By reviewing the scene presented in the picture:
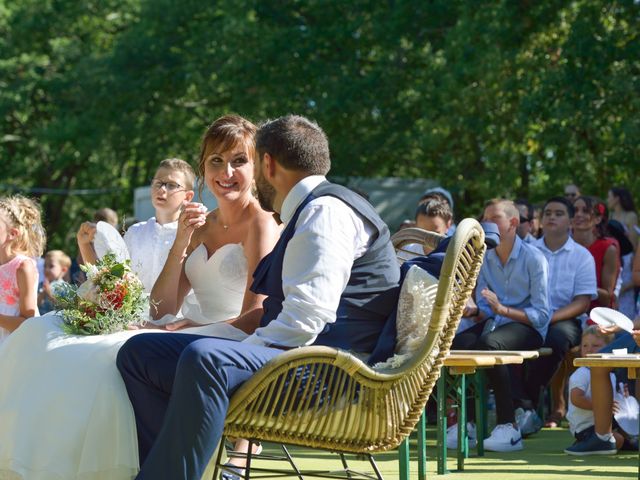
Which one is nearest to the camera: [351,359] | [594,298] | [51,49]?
[351,359]

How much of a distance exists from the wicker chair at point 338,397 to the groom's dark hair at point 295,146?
24.1 inches

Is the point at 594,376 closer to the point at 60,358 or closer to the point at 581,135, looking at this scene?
the point at 60,358

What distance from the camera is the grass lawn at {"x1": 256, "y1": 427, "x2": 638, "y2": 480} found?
5906mm

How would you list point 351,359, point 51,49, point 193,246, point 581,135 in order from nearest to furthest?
point 351,359
point 193,246
point 581,135
point 51,49

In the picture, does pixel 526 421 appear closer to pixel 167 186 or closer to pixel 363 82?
pixel 167 186

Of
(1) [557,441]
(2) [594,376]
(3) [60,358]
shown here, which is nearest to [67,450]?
(3) [60,358]

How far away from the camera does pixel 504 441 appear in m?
7.21

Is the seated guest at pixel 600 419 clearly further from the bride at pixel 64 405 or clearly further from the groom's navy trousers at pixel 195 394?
the groom's navy trousers at pixel 195 394

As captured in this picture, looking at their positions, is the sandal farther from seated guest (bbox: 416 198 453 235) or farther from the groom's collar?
the groom's collar

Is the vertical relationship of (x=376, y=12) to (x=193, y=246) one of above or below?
above

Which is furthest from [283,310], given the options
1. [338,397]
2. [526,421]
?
[526,421]

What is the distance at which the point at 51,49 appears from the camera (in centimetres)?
2902

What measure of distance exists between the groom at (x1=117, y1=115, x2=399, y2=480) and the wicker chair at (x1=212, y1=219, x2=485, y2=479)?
0.34ft

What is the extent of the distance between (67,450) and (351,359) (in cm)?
112
